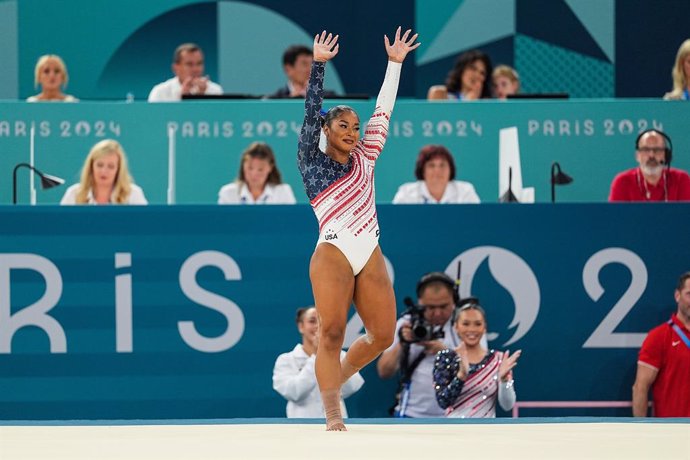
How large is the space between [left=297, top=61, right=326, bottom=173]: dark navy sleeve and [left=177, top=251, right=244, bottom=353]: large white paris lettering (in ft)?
7.72

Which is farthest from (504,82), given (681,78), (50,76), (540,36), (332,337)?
(332,337)

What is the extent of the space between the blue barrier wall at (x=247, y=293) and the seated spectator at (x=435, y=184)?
91cm

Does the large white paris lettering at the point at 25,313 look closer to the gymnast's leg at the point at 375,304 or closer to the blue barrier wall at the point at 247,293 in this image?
the blue barrier wall at the point at 247,293

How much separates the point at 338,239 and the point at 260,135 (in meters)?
4.40

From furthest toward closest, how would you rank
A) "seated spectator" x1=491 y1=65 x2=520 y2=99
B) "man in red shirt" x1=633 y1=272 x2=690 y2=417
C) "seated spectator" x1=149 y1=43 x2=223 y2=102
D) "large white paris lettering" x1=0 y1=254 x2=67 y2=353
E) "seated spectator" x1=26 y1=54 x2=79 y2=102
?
"seated spectator" x1=491 y1=65 x2=520 y2=99
"seated spectator" x1=149 y1=43 x2=223 y2=102
"seated spectator" x1=26 y1=54 x2=79 y2=102
"large white paris lettering" x1=0 y1=254 x2=67 y2=353
"man in red shirt" x1=633 y1=272 x2=690 y2=417

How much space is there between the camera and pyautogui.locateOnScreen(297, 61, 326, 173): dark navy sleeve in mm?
5699

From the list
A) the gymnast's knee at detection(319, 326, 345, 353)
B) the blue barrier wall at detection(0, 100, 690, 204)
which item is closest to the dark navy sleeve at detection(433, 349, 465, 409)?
the gymnast's knee at detection(319, 326, 345, 353)

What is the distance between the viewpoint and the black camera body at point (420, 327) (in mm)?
7535

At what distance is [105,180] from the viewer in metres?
8.52

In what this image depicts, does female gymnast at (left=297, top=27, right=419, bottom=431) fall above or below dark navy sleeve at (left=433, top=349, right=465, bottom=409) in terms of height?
above

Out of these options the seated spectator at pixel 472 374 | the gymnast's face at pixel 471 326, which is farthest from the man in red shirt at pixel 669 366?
the gymnast's face at pixel 471 326

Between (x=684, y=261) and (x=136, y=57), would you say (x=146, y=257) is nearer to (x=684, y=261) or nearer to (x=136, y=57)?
(x=684, y=261)

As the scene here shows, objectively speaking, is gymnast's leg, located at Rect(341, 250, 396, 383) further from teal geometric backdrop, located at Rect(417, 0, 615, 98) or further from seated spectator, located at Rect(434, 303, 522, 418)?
teal geometric backdrop, located at Rect(417, 0, 615, 98)
